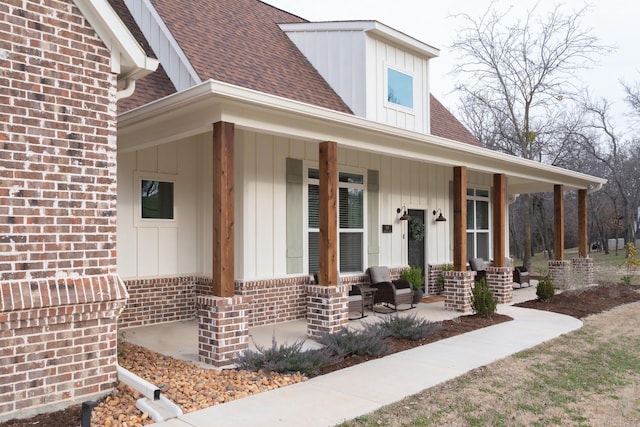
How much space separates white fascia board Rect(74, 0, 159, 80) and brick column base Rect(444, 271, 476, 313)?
6970 millimetres

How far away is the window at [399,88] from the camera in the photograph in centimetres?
1048

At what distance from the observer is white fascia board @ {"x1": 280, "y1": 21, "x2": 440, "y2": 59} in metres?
9.81

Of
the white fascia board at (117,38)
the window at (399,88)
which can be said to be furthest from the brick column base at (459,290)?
the white fascia board at (117,38)

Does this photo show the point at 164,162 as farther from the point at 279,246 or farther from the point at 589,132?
Result: the point at 589,132

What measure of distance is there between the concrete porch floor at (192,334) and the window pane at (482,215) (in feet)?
16.4

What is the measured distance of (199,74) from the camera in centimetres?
773

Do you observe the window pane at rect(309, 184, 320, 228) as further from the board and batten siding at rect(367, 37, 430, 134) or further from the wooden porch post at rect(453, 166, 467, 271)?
the wooden porch post at rect(453, 166, 467, 271)

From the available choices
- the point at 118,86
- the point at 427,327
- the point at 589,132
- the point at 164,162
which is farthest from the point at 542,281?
the point at 589,132

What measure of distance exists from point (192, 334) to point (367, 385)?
3.42 m

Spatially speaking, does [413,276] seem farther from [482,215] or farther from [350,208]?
[482,215]

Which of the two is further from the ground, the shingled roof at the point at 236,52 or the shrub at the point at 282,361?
the shingled roof at the point at 236,52

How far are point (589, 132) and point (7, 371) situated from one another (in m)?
32.0

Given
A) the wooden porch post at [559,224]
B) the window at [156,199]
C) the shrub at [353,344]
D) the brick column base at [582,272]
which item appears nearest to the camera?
the shrub at [353,344]

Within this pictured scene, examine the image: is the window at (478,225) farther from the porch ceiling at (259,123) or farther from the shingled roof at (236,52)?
the shingled roof at (236,52)
